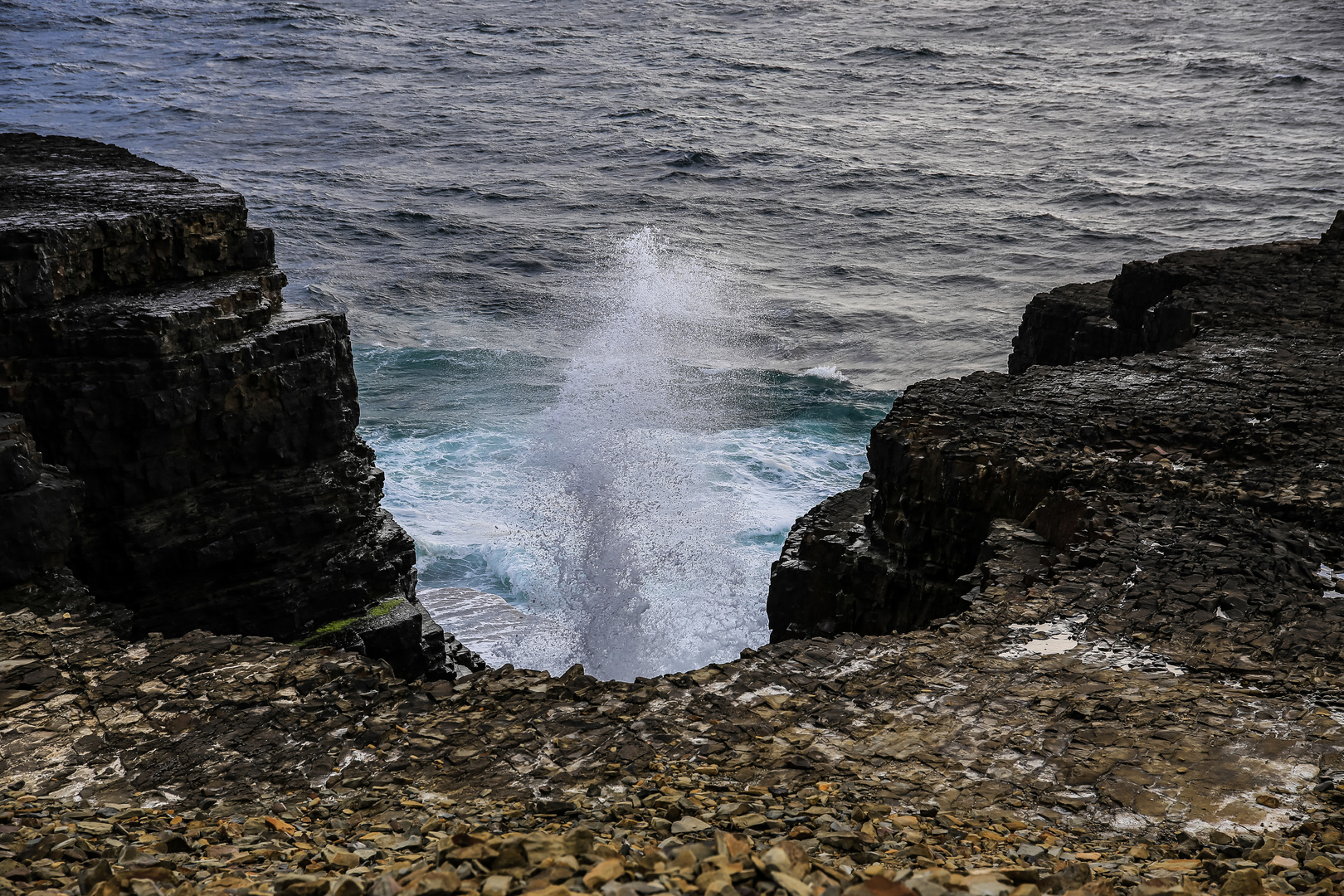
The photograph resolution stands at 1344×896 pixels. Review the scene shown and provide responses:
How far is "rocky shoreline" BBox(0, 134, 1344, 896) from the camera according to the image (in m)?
5.15

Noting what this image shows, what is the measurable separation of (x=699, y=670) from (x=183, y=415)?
8.56m

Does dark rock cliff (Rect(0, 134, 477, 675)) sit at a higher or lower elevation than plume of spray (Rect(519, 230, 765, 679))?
higher

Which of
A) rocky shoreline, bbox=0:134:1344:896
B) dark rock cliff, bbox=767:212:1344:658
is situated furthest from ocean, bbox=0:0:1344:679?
dark rock cliff, bbox=767:212:1344:658

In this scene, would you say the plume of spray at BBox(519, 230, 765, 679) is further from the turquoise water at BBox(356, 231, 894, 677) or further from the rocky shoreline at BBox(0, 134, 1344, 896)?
the rocky shoreline at BBox(0, 134, 1344, 896)

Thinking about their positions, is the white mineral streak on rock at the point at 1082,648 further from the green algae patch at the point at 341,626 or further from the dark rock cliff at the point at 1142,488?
the green algae patch at the point at 341,626

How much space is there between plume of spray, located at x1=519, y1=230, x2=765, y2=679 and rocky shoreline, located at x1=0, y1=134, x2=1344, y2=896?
5241mm

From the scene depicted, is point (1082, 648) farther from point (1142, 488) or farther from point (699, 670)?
point (699, 670)

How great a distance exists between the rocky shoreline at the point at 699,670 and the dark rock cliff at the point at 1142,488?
4cm

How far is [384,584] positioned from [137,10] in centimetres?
5293

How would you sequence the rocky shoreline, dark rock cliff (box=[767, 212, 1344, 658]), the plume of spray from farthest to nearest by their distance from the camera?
the plume of spray, dark rock cliff (box=[767, 212, 1344, 658]), the rocky shoreline

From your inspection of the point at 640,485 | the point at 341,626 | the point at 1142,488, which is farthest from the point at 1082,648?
the point at 640,485

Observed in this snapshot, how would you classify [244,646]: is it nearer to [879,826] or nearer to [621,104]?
[879,826]

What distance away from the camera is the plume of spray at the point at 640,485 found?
19750 mm

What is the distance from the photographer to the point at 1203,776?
6082 millimetres
